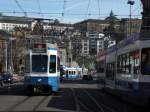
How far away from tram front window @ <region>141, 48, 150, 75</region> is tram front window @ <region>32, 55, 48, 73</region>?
1586 cm

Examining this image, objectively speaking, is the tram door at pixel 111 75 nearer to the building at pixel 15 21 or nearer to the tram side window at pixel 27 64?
the tram side window at pixel 27 64

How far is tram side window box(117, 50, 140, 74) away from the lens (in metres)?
21.1

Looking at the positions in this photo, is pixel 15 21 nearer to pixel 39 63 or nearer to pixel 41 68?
pixel 39 63

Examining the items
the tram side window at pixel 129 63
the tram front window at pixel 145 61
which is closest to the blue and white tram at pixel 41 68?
the tram side window at pixel 129 63

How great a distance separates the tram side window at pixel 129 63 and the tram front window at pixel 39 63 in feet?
28.1

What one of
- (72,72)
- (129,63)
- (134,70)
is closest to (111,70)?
(129,63)

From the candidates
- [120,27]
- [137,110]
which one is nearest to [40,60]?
[137,110]

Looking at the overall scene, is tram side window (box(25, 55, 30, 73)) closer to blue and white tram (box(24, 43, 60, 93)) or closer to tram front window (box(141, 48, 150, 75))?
blue and white tram (box(24, 43, 60, 93))

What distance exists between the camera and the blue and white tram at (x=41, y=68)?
1395 inches

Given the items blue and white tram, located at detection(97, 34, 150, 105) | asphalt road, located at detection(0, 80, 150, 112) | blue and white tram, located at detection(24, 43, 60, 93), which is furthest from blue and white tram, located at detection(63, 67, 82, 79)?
blue and white tram, located at detection(97, 34, 150, 105)

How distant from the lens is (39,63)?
117 feet

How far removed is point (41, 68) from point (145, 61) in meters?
16.3

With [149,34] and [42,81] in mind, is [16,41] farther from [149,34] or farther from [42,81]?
[149,34]

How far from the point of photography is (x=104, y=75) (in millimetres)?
37531
